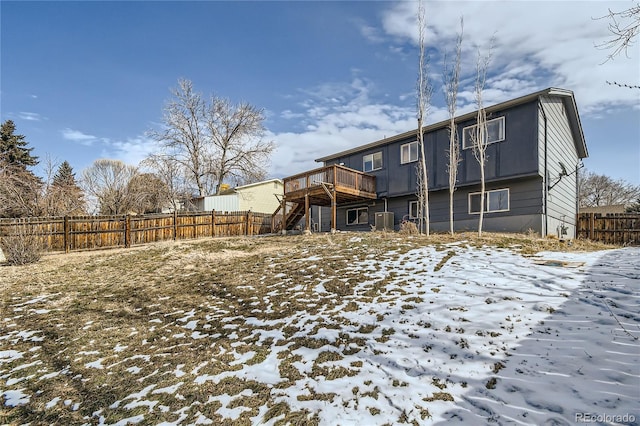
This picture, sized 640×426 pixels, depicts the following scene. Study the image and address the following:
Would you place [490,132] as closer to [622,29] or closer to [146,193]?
[622,29]

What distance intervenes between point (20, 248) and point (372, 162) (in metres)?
15.9

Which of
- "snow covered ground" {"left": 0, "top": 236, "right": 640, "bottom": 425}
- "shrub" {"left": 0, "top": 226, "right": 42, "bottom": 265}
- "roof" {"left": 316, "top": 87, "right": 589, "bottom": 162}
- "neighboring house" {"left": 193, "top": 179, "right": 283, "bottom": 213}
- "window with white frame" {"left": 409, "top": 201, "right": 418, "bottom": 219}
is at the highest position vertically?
"roof" {"left": 316, "top": 87, "right": 589, "bottom": 162}

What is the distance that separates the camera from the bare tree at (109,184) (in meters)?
A: 23.7

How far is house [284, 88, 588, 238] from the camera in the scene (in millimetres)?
11992

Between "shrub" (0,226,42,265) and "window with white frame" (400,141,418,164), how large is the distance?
16.2 metres

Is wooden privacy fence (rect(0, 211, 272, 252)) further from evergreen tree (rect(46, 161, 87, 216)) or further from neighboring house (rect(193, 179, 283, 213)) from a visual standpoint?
evergreen tree (rect(46, 161, 87, 216))

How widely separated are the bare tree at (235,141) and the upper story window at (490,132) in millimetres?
19425

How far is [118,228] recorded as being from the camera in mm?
14828

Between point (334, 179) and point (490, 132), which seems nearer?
point (490, 132)

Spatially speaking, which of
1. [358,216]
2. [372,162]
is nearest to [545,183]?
[372,162]

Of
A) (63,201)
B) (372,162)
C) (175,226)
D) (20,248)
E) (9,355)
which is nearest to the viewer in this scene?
(9,355)

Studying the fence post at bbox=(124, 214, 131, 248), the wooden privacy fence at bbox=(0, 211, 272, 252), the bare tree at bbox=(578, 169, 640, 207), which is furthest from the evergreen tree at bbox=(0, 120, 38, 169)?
the bare tree at bbox=(578, 169, 640, 207)

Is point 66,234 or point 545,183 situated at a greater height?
point 545,183

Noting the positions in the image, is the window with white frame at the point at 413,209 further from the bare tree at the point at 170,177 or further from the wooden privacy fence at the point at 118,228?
the bare tree at the point at 170,177
